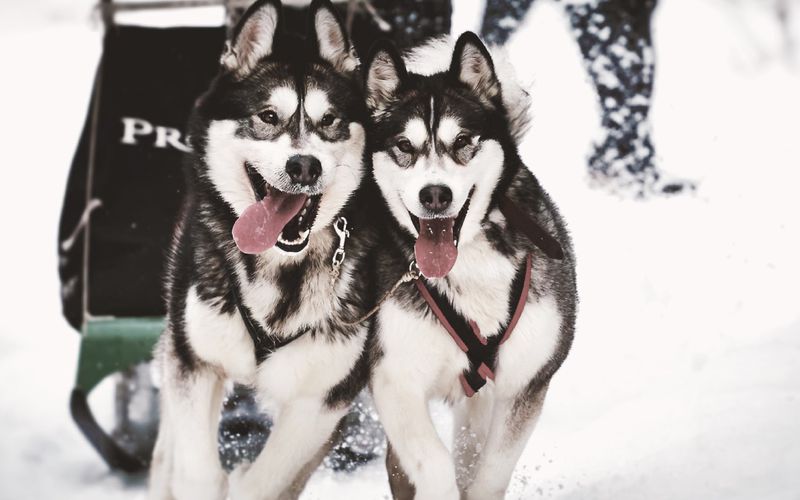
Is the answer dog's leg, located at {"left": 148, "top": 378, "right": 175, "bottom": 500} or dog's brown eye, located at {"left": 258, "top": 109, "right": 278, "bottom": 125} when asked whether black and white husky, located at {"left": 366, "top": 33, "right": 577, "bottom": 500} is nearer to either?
dog's brown eye, located at {"left": 258, "top": 109, "right": 278, "bottom": 125}

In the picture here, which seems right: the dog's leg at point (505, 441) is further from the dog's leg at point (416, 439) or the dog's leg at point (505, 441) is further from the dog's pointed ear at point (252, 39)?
the dog's pointed ear at point (252, 39)

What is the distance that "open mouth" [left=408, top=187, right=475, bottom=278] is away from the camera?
6.95 feet

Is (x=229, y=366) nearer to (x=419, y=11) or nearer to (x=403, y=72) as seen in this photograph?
(x=403, y=72)

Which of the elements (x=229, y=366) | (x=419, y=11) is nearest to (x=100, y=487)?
(x=229, y=366)

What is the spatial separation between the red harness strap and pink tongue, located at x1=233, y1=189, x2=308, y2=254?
0.39 m

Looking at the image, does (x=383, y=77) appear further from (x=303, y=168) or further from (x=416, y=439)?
(x=416, y=439)

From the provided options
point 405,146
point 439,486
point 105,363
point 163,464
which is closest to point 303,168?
point 405,146

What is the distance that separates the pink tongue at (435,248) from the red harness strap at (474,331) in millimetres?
111

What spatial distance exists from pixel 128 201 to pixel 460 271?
55.8 inches

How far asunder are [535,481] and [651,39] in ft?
5.20

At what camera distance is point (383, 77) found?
2.25 m

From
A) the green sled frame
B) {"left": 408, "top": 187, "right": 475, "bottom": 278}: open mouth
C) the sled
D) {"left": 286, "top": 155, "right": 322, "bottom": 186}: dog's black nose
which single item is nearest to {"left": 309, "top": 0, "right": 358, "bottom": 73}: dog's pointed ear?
{"left": 286, "top": 155, "right": 322, "bottom": 186}: dog's black nose

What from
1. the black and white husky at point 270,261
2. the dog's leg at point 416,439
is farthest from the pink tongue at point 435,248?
the dog's leg at point 416,439

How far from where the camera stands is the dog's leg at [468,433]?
8.20 ft
